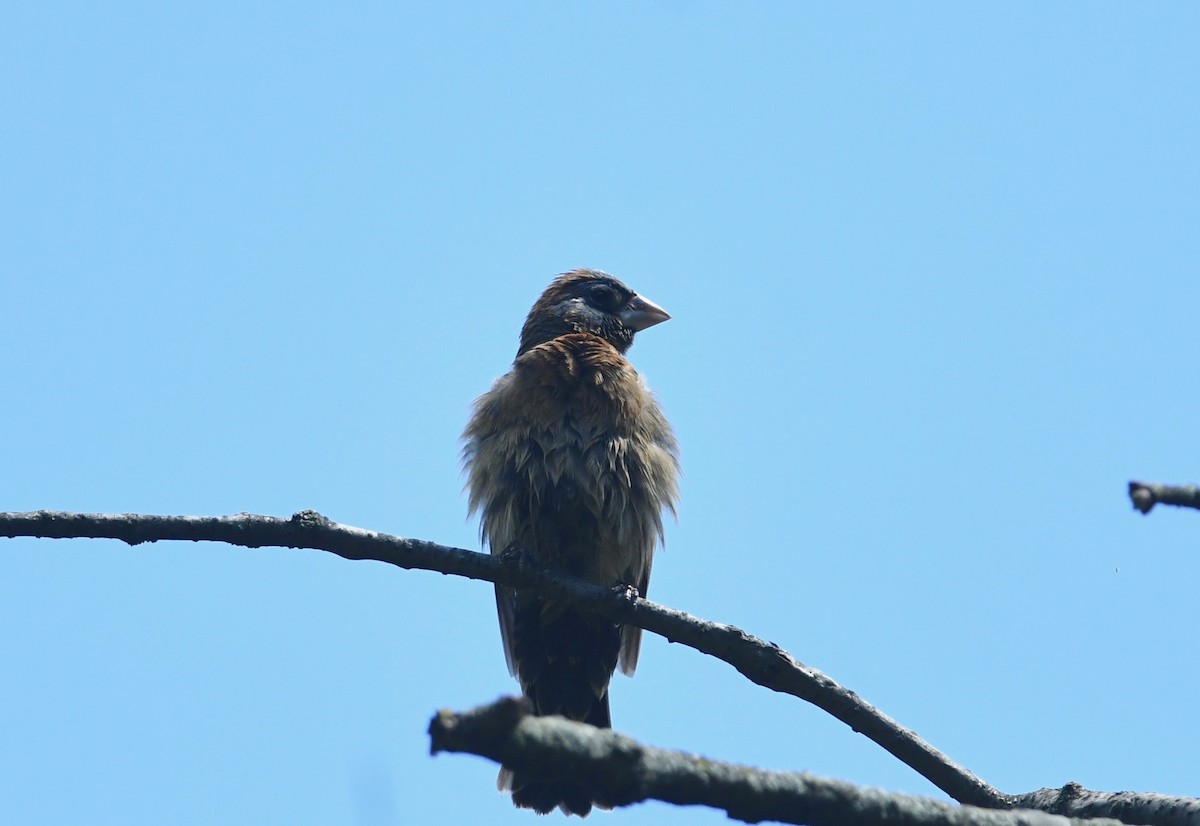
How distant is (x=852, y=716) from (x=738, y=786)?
1987 mm

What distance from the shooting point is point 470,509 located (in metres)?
6.43

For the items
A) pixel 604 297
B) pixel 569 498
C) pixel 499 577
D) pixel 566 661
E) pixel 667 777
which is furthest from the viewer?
pixel 604 297

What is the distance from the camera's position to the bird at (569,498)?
5.98 meters

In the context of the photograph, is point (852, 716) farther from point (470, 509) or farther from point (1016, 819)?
point (470, 509)

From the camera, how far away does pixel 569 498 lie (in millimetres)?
5938

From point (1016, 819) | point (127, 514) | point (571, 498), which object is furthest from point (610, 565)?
point (1016, 819)

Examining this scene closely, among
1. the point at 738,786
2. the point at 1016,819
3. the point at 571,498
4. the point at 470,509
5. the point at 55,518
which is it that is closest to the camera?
the point at 738,786

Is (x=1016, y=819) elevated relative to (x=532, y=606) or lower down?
lower down

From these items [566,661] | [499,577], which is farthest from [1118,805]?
[566,661]

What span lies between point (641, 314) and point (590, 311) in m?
0.41

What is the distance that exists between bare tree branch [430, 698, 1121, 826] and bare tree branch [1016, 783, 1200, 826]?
1.14 m

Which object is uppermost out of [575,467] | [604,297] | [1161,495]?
[604,297]

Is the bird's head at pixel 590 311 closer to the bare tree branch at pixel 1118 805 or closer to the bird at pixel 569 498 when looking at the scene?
the bird at pixel 569 498

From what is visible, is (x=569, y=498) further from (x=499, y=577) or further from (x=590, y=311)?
(x=590, y=311)
